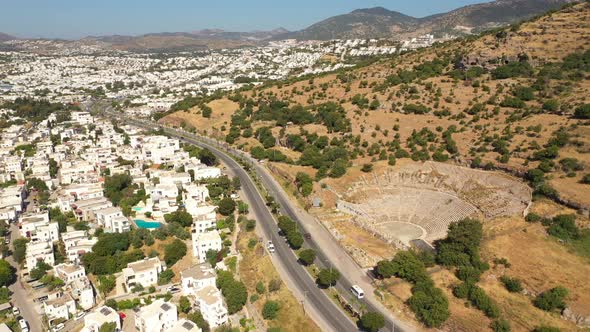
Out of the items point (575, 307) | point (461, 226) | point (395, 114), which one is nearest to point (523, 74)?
point (395, 114)

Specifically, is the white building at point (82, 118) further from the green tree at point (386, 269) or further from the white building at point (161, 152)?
the green tree at point (386, 269)

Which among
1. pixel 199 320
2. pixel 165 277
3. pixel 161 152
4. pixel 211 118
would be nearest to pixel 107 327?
pixel 199 320

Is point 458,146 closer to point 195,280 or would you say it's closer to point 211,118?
point 195,280

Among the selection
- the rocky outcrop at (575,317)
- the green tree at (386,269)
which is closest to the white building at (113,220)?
the green tree at (386,269)

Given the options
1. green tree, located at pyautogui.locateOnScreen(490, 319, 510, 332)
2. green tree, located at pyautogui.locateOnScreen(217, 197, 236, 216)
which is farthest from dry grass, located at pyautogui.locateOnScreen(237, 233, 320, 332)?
green tree, located at pyautogui.locateOnScreen(490, 319, 510, 332)

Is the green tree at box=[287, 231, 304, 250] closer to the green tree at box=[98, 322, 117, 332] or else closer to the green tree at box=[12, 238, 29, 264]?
the green tree at box=[98, 322, 117, 332]

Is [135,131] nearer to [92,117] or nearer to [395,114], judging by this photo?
[92,117]
